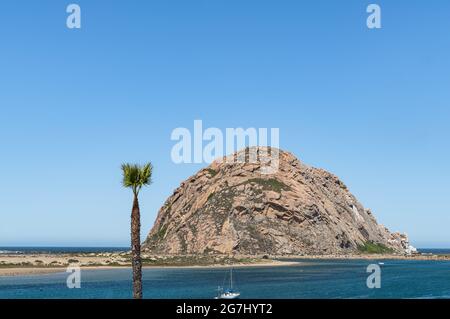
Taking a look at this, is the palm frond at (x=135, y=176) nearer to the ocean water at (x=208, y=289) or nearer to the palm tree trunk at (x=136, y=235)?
the palm tree trunk at (x=136, y=235)

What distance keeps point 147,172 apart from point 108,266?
515ft

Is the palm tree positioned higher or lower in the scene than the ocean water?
higher

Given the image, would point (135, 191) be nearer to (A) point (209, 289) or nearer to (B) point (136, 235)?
(B) point (136, 235)

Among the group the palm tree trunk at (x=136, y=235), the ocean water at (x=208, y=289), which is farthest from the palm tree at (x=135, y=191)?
the ocean water at (x=208, y=289)

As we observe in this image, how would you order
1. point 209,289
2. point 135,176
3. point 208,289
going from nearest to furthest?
1. point 135,176
2. point 208,289
3. point 209,289

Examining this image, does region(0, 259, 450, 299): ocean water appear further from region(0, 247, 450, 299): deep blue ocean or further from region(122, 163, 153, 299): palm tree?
region(122, 163, 153, 299): palm tree

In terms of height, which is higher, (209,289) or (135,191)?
(135,191)

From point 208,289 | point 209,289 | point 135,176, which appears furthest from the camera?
point 209,289

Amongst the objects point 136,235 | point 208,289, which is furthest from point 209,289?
point 136,235

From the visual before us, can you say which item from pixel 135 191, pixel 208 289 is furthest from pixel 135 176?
pixel 208 289

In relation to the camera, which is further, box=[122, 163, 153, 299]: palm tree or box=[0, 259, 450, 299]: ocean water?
box=[0, 259, 450, 299]: ocean water

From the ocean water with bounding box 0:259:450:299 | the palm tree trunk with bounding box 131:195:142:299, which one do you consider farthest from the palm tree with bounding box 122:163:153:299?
the ocean water with bounding box 0:259:450:299

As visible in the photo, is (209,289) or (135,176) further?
(209,289)
